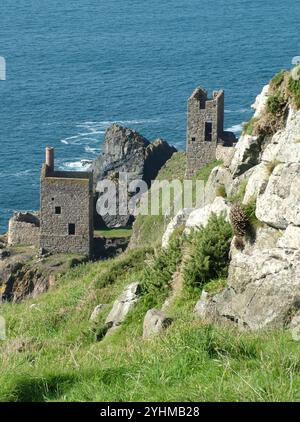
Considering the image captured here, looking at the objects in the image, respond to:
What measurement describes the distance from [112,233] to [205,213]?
167 feet

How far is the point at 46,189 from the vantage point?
70.1 m

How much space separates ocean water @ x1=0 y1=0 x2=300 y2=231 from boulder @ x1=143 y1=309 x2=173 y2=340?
2842 inches

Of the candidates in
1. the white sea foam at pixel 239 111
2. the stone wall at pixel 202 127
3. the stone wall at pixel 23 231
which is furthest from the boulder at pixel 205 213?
the white sea foam at pixel 239 111

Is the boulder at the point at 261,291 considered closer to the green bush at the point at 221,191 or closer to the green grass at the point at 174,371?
the green grass at the point at 174,371

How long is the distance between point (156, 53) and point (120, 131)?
2545 inches

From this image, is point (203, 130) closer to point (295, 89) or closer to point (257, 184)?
point (295, 89)

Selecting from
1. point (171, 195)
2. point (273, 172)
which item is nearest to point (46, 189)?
point (171, 195)

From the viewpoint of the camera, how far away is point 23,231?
74.1m

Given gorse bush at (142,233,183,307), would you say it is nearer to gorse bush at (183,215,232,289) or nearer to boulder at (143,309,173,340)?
gorse bush at (183,215,232,289)

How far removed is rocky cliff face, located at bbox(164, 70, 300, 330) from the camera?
18.6 metres

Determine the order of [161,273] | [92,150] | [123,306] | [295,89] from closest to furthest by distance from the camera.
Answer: [123,306], [161,273], [295,89], [92,150]

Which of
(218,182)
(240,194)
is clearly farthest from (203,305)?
(218,182)
